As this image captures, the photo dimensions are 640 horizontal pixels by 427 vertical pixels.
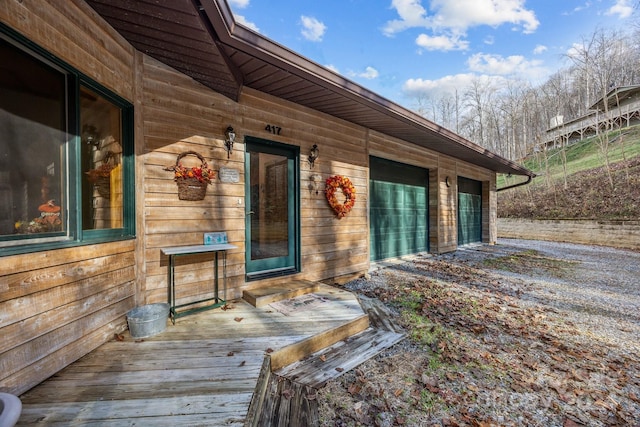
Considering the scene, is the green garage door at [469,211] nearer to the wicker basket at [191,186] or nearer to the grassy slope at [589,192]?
the grassy slope at [589,192]

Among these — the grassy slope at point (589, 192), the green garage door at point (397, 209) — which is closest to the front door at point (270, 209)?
the green garage door at point (397, 209)

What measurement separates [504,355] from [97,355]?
126 inches

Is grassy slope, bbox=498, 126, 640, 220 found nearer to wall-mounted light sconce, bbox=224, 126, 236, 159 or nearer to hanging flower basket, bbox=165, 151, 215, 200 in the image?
wall-mounted light sconce, bbox=224, 126, 236, 159

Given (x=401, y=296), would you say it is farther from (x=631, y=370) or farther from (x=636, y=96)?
(x=636, y=96)

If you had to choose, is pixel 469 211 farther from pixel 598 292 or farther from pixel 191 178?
pixel 191 178

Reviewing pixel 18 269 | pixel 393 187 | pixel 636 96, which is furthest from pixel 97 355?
pixel 636 96

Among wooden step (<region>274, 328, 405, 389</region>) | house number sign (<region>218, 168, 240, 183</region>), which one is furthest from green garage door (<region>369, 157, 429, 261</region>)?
wooden step (<region>274, 328, 405, 389</region>)

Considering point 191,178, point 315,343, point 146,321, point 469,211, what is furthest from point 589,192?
point 146,321

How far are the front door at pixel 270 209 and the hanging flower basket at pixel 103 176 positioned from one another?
1350 millimetres

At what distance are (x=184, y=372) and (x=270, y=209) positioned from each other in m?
2.17

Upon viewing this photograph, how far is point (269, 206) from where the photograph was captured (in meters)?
3.61

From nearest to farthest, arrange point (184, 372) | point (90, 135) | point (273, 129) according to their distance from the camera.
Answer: point (184, 372) → point (90, 135) → point (273, 129)

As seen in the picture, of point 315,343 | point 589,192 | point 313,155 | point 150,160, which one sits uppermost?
point 313,155

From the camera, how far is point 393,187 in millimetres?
6023
